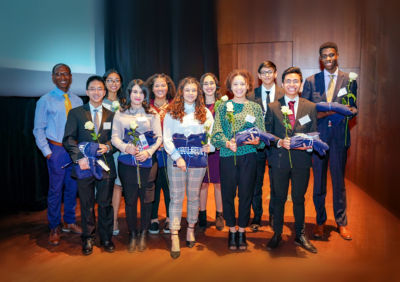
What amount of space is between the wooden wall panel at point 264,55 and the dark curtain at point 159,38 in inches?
30.8

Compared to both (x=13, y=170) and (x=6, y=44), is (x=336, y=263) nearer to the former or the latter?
(x=13, y=170)

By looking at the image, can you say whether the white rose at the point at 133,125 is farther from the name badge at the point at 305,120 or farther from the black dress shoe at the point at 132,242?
the name badge at the point at 305,120

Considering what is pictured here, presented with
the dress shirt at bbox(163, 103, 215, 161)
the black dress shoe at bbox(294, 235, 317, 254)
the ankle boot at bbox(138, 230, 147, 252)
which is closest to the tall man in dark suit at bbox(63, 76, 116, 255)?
the ankle boot at bbox(138, 230, 147, 252)

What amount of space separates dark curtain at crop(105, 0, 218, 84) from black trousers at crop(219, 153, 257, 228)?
2340 millimetres

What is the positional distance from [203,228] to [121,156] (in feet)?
3.77

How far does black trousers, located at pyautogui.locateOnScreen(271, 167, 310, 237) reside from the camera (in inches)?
111

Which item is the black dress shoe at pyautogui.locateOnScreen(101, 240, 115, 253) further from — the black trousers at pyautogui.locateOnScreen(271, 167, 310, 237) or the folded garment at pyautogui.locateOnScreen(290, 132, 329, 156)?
the folded garment at pyautogui.locateOnScreen(290, 132, 329, 156)

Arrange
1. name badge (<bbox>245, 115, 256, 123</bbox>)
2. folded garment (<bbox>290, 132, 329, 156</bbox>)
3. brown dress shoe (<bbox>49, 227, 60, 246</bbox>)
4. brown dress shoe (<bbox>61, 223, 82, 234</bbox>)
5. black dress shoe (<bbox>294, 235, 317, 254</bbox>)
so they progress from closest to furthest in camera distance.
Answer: folded garment (<bbox>290, 132, 329, 156</bbox>), name badge (<bbox>245, 115, 256, 123</bbox>), black dress shoe (<bbox>294, 235, 317, 254</bbox>), brown dress shoe (<bbox>49, 227, 60, 246</bbox>), brown dress shoe (<bbox>61, 223, 82, 234</bbox>)

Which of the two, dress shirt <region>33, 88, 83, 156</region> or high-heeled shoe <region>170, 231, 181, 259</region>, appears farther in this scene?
dress shirt <region>33, 88, 83, 156</region>

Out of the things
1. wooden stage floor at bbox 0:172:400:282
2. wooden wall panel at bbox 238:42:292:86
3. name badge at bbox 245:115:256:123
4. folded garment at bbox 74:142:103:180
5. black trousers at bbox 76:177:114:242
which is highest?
wooden wall panel at bbox 238:42:292:86

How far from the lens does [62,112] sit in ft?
10.5

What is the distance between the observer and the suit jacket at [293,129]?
110 inches

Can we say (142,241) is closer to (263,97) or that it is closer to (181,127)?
(181,127)

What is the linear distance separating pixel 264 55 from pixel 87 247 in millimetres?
4445
